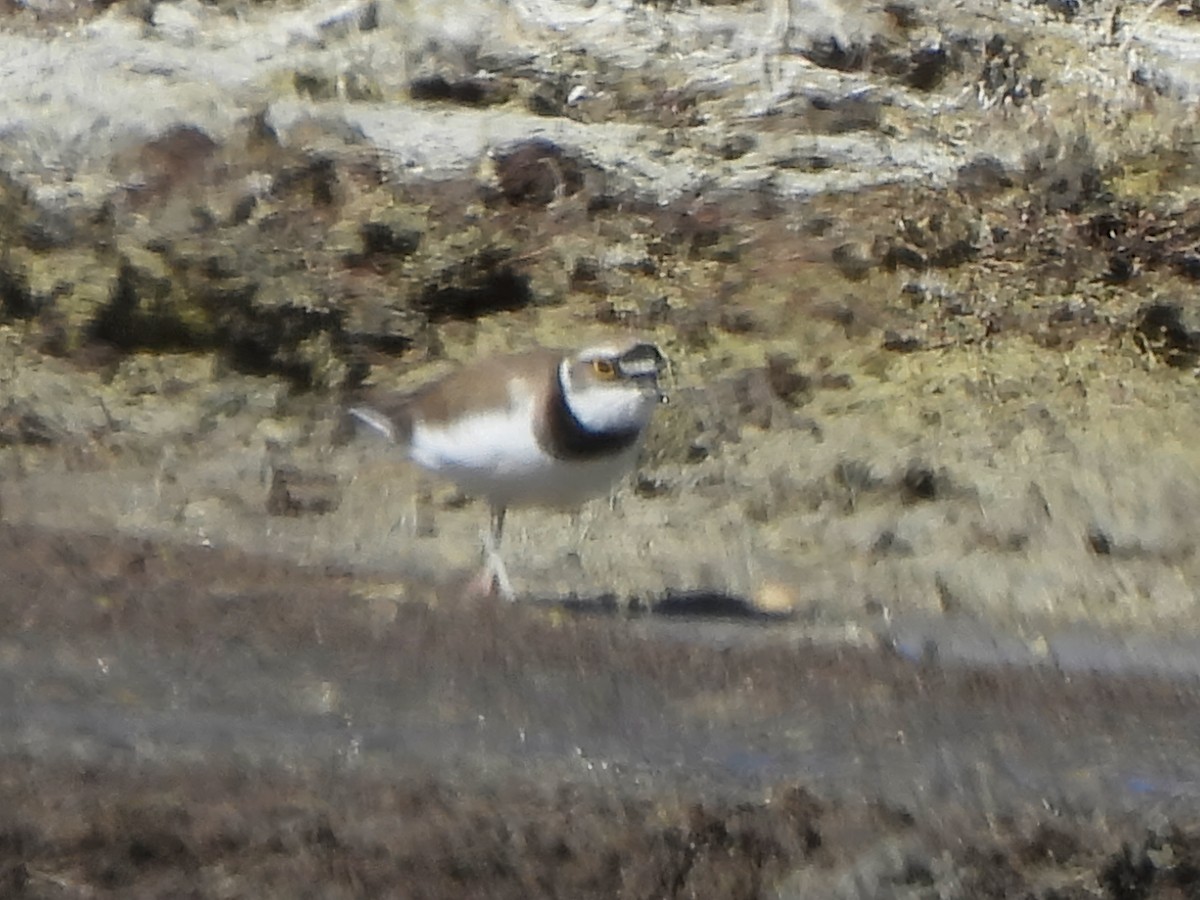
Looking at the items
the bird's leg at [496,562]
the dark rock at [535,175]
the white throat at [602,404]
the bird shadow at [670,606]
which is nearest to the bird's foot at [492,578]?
the bird's leg at [496,562]

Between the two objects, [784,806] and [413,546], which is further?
[413,546]

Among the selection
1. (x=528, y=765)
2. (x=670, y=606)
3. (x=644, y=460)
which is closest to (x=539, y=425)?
(x=670, y=606)

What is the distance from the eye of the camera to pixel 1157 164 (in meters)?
7.35

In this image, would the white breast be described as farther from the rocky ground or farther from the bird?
the rocky ground

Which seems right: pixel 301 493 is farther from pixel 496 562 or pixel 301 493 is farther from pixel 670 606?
pixel 670 606

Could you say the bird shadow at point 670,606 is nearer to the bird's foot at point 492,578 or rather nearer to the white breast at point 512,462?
the bird's foot at point 492,578

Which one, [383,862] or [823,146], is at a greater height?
[383,862]

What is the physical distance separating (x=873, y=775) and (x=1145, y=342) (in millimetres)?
4953

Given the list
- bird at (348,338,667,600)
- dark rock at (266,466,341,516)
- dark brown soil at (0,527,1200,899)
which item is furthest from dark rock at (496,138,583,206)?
dark brown soil at (0,527,1200,899)

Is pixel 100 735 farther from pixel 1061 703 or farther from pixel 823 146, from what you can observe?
pixel 823 146

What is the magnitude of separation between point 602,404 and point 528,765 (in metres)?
2.34

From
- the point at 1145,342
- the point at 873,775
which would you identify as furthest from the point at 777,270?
the point at 873,775

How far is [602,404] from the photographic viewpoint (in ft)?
15.9

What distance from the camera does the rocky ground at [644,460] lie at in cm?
242
